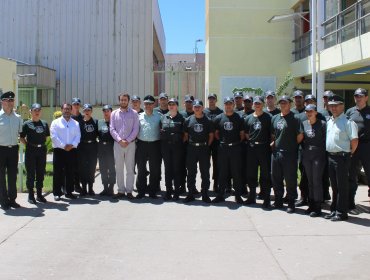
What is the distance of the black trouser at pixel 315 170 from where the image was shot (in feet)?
26.3

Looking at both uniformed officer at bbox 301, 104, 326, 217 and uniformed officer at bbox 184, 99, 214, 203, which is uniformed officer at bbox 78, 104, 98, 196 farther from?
uniformed officer at bbox 301, 104, 326, 217

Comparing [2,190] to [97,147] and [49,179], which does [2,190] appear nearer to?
[97,147]

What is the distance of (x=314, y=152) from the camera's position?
316 inches

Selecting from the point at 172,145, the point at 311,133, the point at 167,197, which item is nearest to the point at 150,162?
the point at 172,145

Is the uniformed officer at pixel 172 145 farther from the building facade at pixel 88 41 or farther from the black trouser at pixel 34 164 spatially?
the building facade at pixel 88 41

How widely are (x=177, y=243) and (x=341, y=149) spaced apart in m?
3.01

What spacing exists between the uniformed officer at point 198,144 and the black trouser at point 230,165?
26cm

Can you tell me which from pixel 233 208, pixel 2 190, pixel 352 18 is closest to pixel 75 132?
pixel 2 190

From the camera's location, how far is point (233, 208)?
8664 mm

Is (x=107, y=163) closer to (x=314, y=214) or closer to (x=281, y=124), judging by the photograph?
(x=281, y=124)

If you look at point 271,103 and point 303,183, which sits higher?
point 271,103

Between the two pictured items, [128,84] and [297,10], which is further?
[128,84]

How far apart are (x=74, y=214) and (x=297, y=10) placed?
1637 cm

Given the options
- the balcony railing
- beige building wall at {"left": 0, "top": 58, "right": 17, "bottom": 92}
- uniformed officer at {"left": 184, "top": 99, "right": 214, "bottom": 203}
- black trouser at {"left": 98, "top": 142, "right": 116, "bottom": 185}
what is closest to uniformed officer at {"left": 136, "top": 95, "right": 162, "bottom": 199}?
black trouser at {"left": 98, "top": 142, "right": 116, "bottom": 185}
